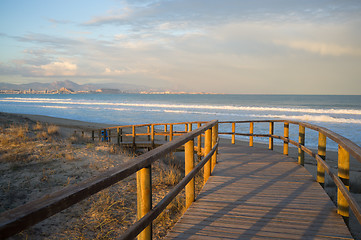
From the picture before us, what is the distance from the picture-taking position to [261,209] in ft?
12.3

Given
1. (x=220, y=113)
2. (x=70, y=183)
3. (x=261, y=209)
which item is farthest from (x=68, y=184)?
(x=220, y=113)

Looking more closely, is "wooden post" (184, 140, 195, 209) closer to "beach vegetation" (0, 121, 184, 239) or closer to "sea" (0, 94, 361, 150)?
"beach vegetation" (0, 121, 184, 239)

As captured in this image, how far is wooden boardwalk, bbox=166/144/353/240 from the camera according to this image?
3062 millimetres

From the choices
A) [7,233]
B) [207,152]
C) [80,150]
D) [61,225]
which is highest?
[7,233]

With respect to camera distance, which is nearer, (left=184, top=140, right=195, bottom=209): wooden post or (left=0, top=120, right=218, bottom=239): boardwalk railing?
(left=0, top=120, right=218, bottom=239): boardwalk railing

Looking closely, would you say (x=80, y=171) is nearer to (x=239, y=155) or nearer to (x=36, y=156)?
(x=36, y=156)

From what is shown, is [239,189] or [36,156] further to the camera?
[36,156]

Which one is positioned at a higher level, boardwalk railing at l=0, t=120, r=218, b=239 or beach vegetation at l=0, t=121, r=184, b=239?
boardwalk railing at l=0, t=120, r=218, b=239

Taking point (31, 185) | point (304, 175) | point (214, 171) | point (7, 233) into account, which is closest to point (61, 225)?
point (31, 185)

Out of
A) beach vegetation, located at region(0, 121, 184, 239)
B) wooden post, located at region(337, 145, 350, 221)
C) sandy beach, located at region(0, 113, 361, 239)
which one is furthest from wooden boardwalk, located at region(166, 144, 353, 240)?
sandy beach, located at region(0, 113, 361, 239)

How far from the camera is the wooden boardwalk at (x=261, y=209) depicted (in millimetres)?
3062

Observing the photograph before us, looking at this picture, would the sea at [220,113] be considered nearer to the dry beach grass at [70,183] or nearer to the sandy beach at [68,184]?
the sandy beach at [68,184]

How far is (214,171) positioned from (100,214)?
2.53m

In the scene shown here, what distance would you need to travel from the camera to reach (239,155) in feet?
26.3
